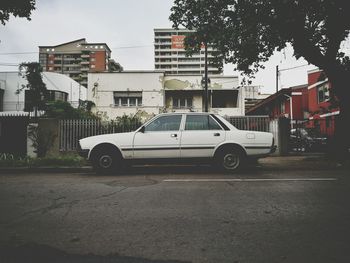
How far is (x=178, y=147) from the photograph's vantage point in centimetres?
828

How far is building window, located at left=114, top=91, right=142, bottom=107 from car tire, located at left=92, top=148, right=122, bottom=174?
67.4 feet

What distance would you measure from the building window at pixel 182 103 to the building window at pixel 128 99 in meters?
3.32

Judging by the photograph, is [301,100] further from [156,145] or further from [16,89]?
[16,89]

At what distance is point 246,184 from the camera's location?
633cm

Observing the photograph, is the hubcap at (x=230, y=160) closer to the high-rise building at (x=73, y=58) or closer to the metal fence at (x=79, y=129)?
the metal fence at (x=79, y=129)

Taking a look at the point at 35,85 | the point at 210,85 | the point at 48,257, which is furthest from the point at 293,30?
the point at 35,85

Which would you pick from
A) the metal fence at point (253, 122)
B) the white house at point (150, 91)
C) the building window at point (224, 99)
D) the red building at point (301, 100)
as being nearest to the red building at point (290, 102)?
the red building at point (301, 100)

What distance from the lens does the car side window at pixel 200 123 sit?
27.6ft

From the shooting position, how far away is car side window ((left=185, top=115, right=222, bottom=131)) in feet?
27.6

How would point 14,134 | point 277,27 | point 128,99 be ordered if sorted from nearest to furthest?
point 277,27 < point 14,134 < point 128,99

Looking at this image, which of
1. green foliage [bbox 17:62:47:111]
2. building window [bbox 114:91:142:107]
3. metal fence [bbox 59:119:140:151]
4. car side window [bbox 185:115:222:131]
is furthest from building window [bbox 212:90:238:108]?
car side window [bbox 185:115:222:131]

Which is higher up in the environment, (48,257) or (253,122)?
(253,122)

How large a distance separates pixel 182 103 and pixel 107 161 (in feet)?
71.5

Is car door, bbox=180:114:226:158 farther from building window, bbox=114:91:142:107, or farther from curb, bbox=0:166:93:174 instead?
building window, bbox=114:91:142:107
